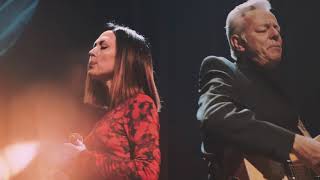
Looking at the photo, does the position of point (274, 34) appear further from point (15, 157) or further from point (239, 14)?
point (15, 157)

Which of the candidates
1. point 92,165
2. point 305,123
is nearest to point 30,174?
point 92,165

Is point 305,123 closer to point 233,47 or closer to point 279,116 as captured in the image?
point 279,116

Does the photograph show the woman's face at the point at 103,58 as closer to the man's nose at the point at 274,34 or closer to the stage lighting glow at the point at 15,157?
the stage lighting glow at the point at 15,157

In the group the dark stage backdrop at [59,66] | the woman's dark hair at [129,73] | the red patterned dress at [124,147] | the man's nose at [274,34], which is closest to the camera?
the red patterned dress at [124,147]

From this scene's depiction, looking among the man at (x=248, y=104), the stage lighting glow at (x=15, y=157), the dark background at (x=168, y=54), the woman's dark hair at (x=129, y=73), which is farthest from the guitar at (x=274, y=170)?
the stage lighting glow at (x=15, y=157)

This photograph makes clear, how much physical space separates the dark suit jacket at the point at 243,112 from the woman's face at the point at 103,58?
1.34 feet

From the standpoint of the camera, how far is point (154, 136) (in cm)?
179

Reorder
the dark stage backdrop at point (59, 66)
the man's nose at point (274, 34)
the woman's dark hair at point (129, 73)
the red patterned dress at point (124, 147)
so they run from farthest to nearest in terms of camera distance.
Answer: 1. the dark stage backdrop at point (59, 66)
2. the man's nose at point (274, 34)
3. the woman's dark hair at point (129, 73)
4. the red patterned dress at point (124, 147)

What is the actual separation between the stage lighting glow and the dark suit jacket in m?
0.80

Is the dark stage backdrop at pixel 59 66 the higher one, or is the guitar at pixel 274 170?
the dark stage backdrop at pixel 59 66

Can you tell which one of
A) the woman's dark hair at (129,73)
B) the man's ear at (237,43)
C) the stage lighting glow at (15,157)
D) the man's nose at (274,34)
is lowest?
the stage lighting glow at (15,157)

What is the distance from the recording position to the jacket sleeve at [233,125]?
1779 mm

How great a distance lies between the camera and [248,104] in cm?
192

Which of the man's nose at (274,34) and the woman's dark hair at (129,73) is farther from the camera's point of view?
the man's nose at (274,34)
